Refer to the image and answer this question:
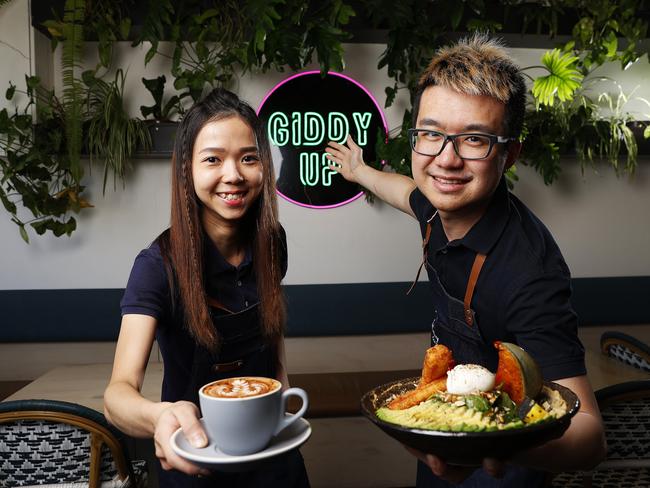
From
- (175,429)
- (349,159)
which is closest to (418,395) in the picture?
(175,429)

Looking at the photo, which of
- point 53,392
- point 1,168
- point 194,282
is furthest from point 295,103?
point 194,282

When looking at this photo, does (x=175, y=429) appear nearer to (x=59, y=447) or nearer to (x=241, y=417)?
(x=241, y=417)

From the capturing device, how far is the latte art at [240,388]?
1.13 meters

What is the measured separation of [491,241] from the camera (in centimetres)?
152

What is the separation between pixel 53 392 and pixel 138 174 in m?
1.62

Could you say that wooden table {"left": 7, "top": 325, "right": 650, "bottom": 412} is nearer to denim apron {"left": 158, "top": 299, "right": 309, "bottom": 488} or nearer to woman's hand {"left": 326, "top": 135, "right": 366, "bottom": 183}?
denim apron {"left": 158, "top": 299, "right": 309, "bottom": 488}

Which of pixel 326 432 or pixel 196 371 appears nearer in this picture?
pixel 196 371

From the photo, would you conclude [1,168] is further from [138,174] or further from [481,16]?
[481,16]

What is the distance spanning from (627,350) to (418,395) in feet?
6.92

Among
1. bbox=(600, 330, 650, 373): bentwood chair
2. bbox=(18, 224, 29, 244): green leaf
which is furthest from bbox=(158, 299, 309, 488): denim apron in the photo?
bbox=(18, 224, 29, 244): green leaf

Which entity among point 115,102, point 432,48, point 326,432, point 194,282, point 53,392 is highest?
point 432,48

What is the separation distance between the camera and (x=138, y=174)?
3838 mm

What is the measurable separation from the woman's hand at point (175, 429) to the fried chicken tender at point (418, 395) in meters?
0.34

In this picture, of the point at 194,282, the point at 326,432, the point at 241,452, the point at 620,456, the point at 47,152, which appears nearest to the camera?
the point at 241,452
